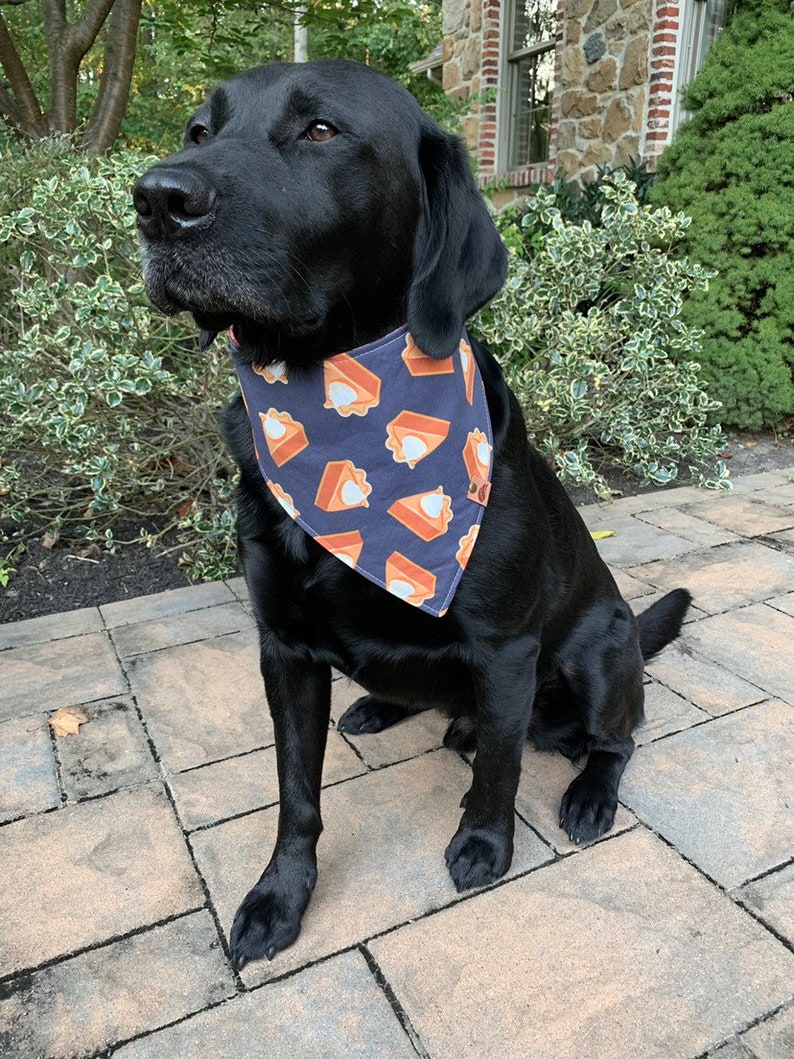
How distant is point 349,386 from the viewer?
159 cm

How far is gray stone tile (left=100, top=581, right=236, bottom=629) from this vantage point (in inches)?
120

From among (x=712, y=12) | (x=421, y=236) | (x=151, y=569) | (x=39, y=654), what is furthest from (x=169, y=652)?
(x=712, y=12)

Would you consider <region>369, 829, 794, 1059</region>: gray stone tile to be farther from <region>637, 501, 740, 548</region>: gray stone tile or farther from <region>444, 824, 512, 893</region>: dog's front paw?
<region>637, 501, 740, 548</region>: gray stone tile

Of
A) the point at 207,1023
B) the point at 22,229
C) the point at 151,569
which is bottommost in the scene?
the point at 151,569

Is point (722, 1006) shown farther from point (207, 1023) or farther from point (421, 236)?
point (421, 236)

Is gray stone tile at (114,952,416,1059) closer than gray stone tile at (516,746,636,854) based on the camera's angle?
Yes

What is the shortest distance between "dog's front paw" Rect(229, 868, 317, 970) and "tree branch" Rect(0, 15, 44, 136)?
4887mm

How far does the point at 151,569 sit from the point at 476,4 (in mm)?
7947

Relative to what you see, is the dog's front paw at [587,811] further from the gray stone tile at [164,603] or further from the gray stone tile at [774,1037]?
the gray stone tile at [164,603]

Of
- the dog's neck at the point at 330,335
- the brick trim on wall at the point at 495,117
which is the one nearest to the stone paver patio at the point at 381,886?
the dog's neck at the point at 330,335

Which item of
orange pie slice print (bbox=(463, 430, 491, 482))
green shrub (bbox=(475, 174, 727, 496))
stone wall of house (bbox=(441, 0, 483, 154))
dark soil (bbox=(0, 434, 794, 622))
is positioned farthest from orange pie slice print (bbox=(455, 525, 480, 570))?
stone wall of house (bbox=(441, 0, 483, 154))

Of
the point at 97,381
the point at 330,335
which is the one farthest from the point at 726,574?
the point at 97,381

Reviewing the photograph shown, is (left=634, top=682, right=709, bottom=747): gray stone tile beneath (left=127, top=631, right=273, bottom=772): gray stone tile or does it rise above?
above

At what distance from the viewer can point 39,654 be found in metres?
2.78
